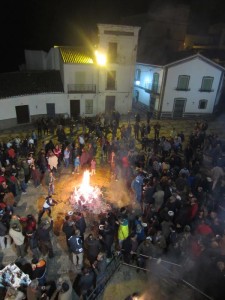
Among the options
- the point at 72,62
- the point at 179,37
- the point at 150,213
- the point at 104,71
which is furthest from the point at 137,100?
the point at 150,213

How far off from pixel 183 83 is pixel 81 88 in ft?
34.6

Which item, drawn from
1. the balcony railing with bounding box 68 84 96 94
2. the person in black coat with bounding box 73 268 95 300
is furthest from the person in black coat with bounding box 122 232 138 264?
the balcony railing with bounding box 68 84 96 94

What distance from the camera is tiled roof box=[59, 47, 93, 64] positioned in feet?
81.7

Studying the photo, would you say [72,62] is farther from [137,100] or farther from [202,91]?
[202,91]

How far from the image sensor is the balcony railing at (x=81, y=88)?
25.4 m

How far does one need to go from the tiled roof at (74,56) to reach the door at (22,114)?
588 centimetres

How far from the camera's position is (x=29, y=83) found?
24.8 meters

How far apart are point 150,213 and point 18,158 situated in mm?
10257

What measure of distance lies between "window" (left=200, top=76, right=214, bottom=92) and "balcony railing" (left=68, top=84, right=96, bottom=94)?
11.4 m

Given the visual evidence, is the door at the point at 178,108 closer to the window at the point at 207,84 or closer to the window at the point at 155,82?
the window at the point at 207,84

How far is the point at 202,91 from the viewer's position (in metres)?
27.1

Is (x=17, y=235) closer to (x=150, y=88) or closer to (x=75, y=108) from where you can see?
(x=75, y=108)

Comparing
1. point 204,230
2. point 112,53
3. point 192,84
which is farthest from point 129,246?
point 192,84

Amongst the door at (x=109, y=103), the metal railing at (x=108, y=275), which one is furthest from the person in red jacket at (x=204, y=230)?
the door at (x=109, y=103)
